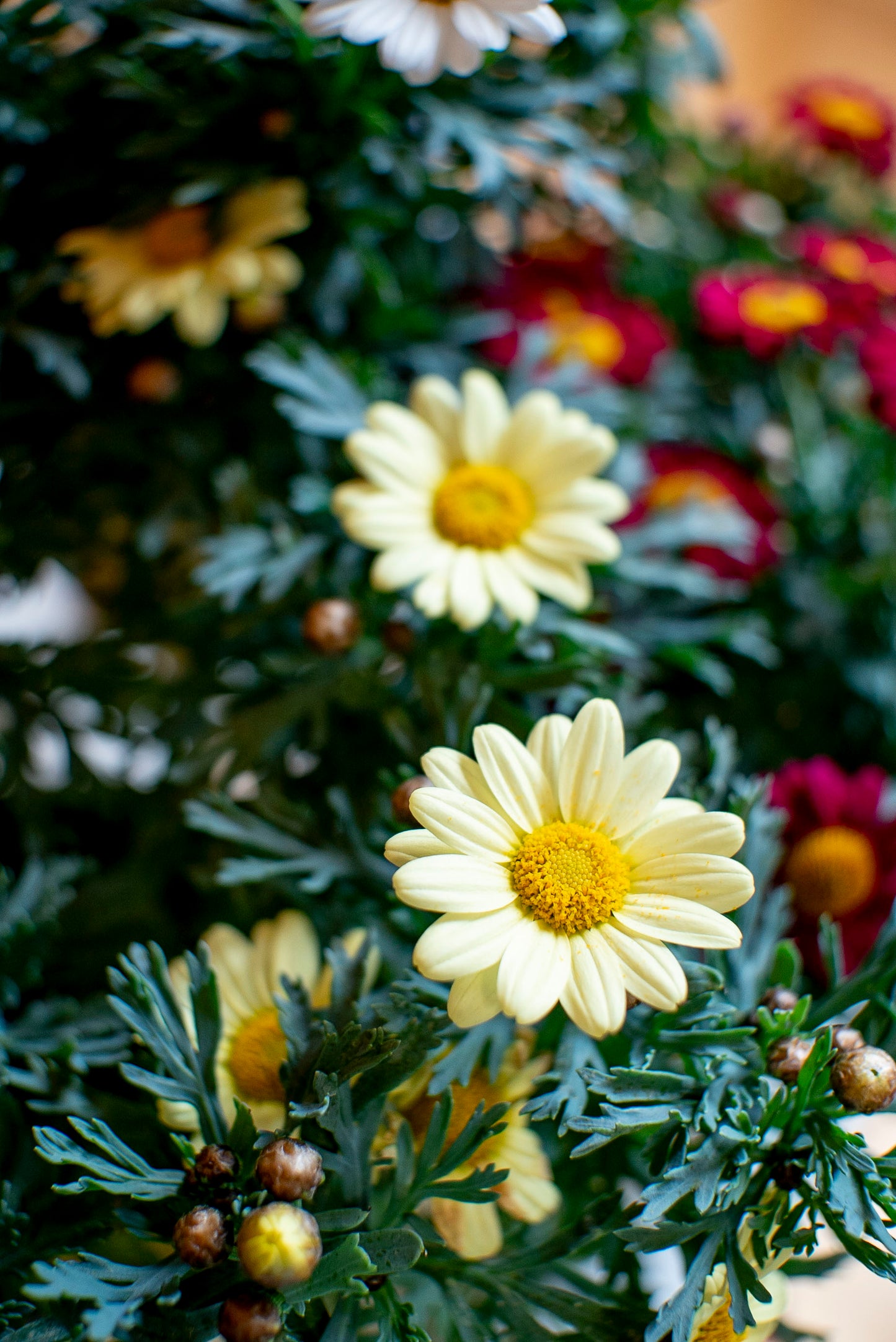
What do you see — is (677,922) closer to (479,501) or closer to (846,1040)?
(846,1040)

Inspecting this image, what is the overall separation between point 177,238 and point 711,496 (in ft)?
1.36

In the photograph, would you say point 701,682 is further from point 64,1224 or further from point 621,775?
point 64,1224

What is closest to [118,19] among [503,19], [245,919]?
[503,19]

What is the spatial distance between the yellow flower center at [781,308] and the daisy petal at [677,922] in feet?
1.88

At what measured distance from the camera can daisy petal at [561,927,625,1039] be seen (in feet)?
1.07

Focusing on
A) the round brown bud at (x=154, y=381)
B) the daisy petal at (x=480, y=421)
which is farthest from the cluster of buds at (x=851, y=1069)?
the round brown bud at (x=154, y=381)

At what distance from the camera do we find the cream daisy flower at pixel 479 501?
50 cm

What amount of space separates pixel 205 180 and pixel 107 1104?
0.48 meters

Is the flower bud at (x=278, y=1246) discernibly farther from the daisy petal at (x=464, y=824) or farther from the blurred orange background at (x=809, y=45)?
the blurred orange background at (x=809, y=45)

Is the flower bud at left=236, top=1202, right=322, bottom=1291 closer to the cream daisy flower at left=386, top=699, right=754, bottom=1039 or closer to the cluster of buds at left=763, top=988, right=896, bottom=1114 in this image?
the cream daisy flower at left=386, top=699, right=754, bottom=1039

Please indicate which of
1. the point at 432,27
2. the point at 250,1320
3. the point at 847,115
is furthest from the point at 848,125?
the point at 250,1320

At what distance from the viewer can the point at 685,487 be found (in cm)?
78

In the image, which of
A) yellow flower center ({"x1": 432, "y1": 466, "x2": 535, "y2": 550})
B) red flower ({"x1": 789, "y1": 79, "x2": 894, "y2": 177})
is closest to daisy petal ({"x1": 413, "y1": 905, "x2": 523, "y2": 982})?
yellow flower center ({"x1": 432, "y1": 466, "x2": 535, "y2": 550})

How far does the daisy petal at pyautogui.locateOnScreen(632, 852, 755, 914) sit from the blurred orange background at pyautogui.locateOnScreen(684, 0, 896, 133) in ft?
6.23
